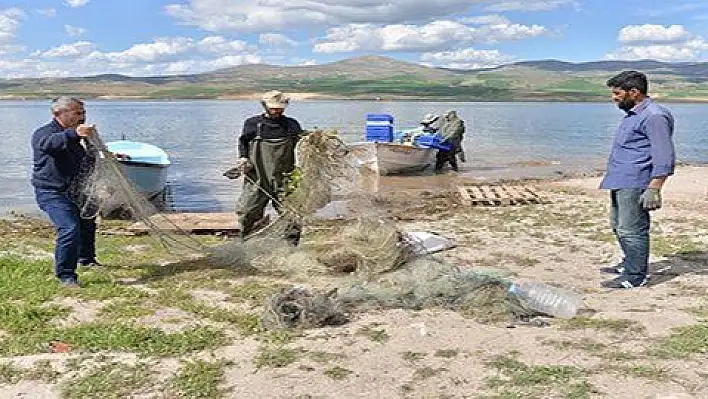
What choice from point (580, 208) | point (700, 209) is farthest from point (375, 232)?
point (700, 209)

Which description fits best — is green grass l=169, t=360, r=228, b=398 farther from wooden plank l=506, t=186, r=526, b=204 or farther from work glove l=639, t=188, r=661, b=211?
wooden plank l=506, t=186, r=526, b=204

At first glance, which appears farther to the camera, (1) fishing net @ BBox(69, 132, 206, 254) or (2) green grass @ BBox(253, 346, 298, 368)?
(1) fishing net @ BBox(69, 132, 206, 254)

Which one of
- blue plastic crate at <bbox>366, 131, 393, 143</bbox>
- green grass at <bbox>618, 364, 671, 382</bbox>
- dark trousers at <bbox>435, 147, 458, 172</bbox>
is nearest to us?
green grass at <bbox>618, 364, 671, 382</bbox>

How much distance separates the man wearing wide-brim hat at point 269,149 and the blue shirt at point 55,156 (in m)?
1.80

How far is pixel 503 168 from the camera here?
2538cm

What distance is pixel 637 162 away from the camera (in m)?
6.69

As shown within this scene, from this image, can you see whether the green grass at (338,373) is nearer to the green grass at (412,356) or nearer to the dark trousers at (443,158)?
the green grass at (412,356)

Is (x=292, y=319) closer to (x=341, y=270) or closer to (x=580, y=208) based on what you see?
(x=341, y=270)

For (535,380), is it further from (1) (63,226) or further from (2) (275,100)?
(1) (63,226)

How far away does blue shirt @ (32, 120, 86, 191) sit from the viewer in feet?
21.6

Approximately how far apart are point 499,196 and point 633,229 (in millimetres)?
7233

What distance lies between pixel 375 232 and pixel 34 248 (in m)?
4.65

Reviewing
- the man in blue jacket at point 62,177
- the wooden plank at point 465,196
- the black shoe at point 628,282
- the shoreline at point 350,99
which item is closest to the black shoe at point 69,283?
the man in blue jacket at point 62,177

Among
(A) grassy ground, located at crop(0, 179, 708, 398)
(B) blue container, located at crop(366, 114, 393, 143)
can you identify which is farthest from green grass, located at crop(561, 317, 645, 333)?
(B) blue container, located at crop(366, 114, 393, 143)
